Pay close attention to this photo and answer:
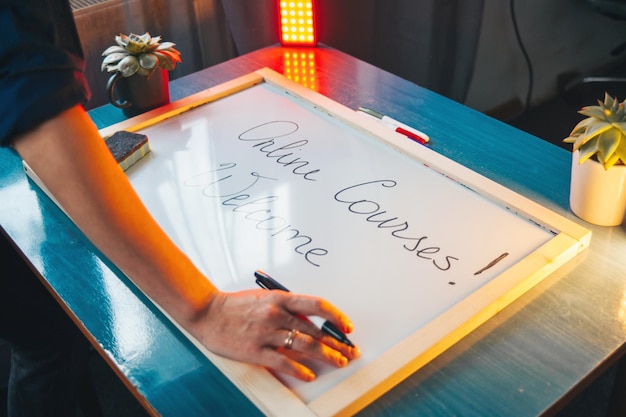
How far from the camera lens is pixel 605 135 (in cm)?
87

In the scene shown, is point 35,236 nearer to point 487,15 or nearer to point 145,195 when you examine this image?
point 145,195

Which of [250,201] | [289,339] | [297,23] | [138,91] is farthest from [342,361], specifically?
[297,23]

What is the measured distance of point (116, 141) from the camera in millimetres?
1058

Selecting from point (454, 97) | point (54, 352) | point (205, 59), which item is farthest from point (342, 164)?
point (454, 97)

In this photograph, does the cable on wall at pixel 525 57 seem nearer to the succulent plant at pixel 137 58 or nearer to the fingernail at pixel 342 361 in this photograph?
the succulent plant at pixel 137 58

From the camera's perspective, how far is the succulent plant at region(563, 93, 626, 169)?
859 millimetres

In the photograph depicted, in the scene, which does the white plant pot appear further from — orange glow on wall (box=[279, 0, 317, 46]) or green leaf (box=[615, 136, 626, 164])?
orange glow on wall (box=[279, 0, 317, 46])

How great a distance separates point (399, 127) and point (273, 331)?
1.65 feet

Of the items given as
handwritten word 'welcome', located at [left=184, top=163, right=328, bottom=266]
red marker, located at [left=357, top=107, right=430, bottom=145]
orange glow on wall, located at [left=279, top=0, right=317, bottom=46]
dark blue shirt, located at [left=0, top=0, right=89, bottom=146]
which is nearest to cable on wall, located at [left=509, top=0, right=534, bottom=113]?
orange glow on wall, located at [left=279, top=0, right=317, bottom=46]

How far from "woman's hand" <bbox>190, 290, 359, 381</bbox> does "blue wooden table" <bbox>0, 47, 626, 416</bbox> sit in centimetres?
4

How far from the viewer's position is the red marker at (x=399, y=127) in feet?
3.60

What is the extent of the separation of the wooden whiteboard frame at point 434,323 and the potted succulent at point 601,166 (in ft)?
0.18

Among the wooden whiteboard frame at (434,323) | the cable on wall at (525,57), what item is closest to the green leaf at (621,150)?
the wooden whiteboard frame at (434,323)

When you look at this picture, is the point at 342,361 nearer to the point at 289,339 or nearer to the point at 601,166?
the point at 289,339
